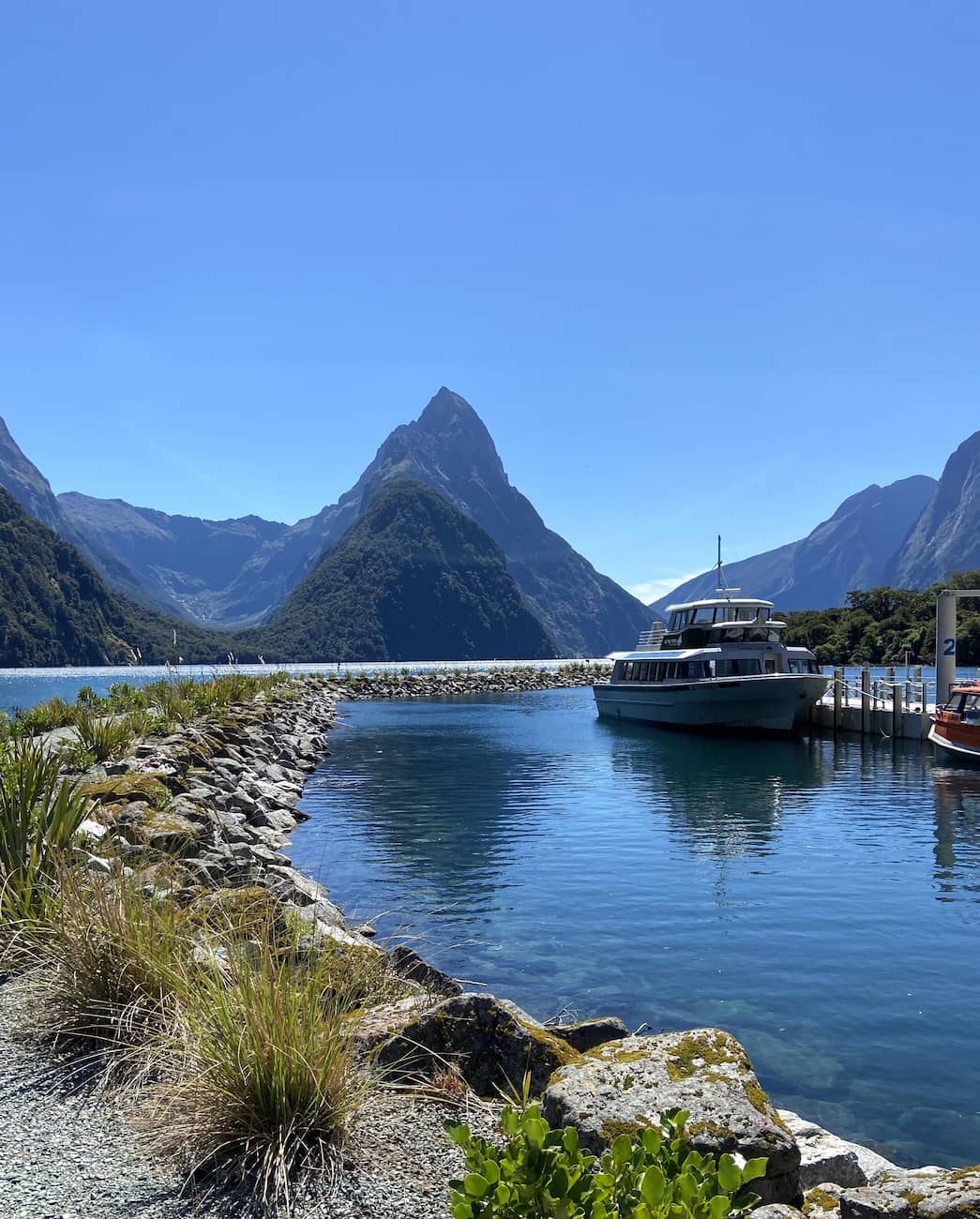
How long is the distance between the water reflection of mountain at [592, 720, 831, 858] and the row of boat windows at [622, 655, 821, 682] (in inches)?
106

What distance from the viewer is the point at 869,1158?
19.0 ft

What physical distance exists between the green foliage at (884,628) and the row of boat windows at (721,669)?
44.6 metres

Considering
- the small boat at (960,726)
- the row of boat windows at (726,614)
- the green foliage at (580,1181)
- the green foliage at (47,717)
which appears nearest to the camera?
the green foliage at (580,1181)

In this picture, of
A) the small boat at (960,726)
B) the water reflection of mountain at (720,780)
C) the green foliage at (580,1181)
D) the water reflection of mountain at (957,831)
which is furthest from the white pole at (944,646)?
the green foliage at (580,1181)

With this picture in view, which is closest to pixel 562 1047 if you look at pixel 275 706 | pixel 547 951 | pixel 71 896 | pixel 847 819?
pixel 71 896

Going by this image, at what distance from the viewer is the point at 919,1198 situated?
3.83 m

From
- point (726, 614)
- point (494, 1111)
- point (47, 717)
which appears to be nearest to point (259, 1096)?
point (494, 1111)

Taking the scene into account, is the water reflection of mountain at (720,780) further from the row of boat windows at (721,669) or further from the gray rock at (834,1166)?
the gray rock at (834,1166)

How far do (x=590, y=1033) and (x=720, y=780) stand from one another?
23037mm

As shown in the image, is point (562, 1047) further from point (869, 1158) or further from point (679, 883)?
point (679, 883)

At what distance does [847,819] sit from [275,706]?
2813 centimetres

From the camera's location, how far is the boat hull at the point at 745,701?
38.8 meters

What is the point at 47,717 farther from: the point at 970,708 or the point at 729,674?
the point at 970,708

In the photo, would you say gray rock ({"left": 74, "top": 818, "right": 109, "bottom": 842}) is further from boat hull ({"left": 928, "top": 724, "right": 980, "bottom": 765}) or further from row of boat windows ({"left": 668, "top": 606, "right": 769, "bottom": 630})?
row of boat windows ({"left": 668, "top": 606, "right": 769, "bottom": 630})
